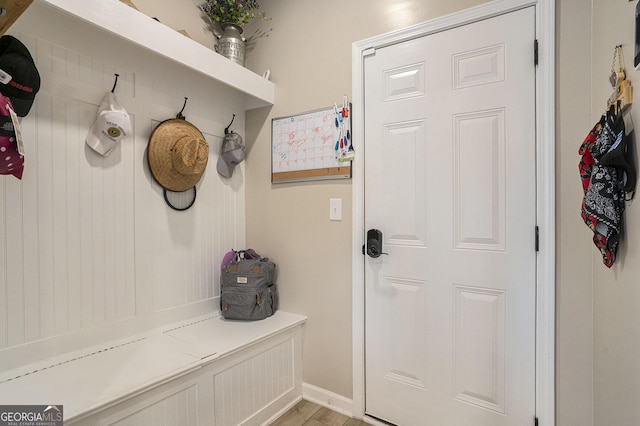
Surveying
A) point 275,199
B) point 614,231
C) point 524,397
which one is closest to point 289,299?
point 275,199

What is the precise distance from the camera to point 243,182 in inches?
92.6

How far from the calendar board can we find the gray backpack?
62 cm

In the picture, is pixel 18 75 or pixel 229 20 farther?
pixel 229 20

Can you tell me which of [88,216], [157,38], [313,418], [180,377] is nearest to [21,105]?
[88,216]

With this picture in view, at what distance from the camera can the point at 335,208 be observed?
1.95m

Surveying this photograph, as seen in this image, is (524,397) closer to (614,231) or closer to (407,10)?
(614,231)

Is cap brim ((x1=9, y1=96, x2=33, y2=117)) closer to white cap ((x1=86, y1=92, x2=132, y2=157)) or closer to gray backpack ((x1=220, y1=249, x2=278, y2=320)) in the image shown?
white cap ((x1=86, y1=92, x2=132, y2=157))

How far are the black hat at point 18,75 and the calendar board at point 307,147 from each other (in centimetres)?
125

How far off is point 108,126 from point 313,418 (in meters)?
1.90

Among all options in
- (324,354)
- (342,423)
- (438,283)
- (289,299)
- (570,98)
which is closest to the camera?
(570,98)

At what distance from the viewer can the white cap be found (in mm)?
1483

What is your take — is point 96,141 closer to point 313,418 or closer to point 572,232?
point 313,418

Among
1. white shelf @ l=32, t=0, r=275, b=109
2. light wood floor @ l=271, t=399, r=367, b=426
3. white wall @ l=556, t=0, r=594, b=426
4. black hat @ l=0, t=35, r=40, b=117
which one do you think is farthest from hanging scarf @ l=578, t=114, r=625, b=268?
black hat @ l=0, t=35, r=40, b=117

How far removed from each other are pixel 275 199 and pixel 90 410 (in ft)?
4.74
